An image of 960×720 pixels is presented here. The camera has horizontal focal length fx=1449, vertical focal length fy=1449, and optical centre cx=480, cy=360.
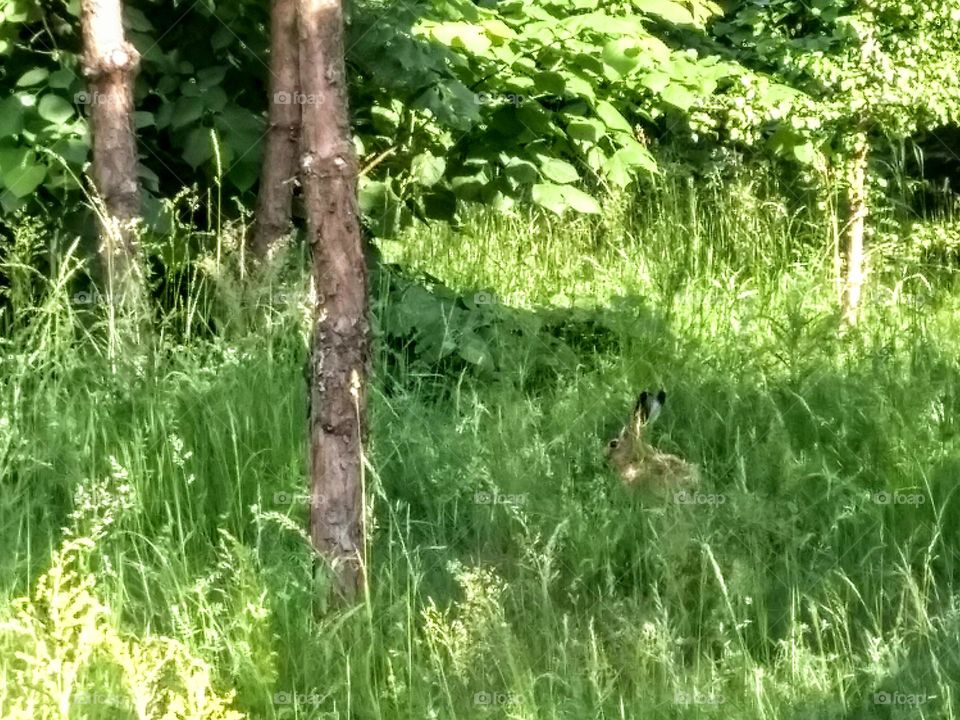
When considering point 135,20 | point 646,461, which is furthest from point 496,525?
point 135,20

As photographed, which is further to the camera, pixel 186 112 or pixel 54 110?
pixel 186 112

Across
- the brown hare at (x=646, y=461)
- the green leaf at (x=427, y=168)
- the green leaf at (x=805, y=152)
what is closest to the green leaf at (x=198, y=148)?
the green leaf at (x=427, y=168)

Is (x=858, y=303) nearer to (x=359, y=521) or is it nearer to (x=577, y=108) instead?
(x=577, y=108)

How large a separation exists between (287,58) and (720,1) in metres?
5.96

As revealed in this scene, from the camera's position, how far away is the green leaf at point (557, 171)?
709cm

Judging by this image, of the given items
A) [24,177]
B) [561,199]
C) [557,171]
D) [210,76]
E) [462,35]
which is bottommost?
[561,199]

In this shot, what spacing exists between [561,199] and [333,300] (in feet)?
9.73

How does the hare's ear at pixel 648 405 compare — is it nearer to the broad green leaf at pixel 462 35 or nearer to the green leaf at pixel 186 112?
the broad green leaf at pixel 462 35

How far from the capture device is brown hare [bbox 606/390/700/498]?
16.7ft

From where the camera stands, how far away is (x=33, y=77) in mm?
6016

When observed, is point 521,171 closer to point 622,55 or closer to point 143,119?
point 622,55

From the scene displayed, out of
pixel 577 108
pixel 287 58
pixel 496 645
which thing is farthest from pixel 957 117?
pixel 496 645

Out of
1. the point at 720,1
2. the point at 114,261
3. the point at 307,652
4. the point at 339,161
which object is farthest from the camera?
the point at 720,1

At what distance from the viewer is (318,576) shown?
4.20 metres
